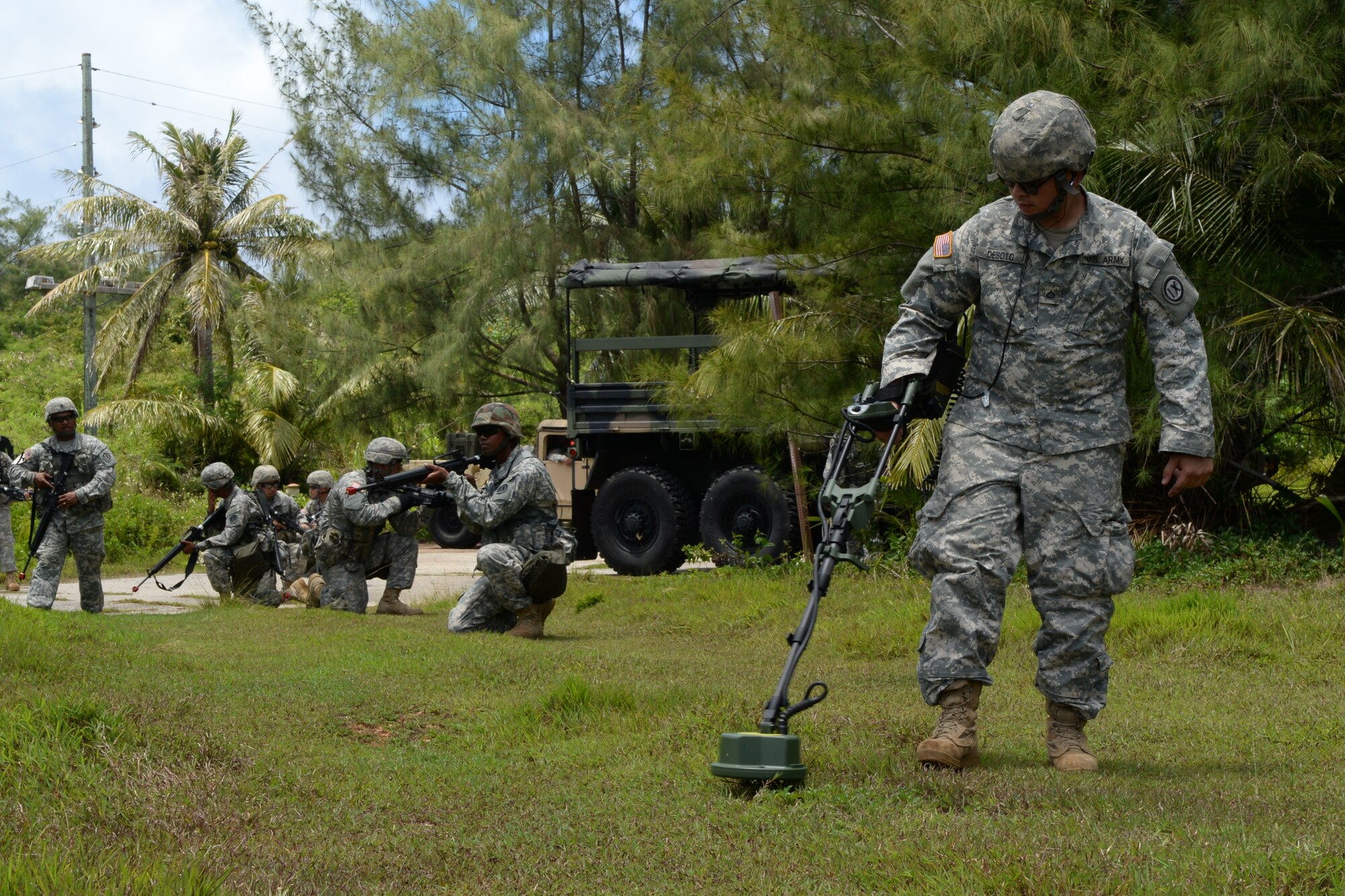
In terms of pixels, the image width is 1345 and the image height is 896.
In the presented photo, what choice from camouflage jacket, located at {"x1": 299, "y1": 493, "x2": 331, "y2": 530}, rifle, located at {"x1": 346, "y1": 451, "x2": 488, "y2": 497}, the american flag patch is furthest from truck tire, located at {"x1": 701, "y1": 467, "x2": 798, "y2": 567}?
the american flag patch

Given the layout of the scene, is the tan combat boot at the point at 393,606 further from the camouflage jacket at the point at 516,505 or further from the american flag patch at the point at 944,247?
the american flag patch at the point at 944,247

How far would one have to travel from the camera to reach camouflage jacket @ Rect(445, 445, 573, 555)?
28.5 feet

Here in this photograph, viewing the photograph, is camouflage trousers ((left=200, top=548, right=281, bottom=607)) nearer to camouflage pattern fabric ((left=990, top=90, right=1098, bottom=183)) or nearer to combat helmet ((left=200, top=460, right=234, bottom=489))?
combat helmet ((left=200, top=460, right=234, bottom=489))

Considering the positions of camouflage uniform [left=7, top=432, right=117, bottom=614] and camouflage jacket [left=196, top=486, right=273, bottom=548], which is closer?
camouflage uniform [left=7, top=432, right=117, bottom=614]

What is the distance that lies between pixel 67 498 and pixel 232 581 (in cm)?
194

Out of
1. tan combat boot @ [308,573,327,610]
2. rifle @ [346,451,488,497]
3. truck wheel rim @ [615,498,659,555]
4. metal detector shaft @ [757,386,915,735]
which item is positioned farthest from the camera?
truck wheel rim @ [615,498,659,555]

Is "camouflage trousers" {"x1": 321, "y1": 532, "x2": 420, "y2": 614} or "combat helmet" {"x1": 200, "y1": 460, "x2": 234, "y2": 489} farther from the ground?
"combat helmet" {"x1": 200, "y1": 460, "x2": 234, "y2": 489}

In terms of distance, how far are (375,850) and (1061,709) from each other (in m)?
2.06

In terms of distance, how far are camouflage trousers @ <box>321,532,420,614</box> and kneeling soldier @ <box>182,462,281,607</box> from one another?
3.67 ft

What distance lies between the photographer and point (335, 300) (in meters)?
34.8

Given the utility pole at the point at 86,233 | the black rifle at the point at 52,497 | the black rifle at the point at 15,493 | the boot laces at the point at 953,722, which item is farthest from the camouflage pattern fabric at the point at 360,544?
the utility pole at the point at 86,233

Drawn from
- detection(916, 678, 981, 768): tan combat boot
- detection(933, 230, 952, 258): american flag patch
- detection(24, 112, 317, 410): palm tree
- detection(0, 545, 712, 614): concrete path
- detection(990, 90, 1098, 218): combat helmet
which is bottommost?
detection(0, 545, 712, 614): concrete path

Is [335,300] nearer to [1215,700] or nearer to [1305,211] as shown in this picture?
[1305,211]

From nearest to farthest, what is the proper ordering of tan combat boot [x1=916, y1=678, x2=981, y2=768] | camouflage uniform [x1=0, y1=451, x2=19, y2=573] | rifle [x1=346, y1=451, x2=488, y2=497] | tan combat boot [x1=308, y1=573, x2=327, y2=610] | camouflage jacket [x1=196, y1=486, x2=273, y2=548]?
tan combat boot [x1=916, y1=678, x2=981, y2=768] < rifle [x1=346, y1=451, x2=488, y2=497] < tan combat boot [x1=308, y1=573, x2=327, y2=610] < camouflage jacket [x1=196, y1=486, x2=273, y2=548] < camouflage uniform [x1=0, y1=451, x2=19, y2=573]
